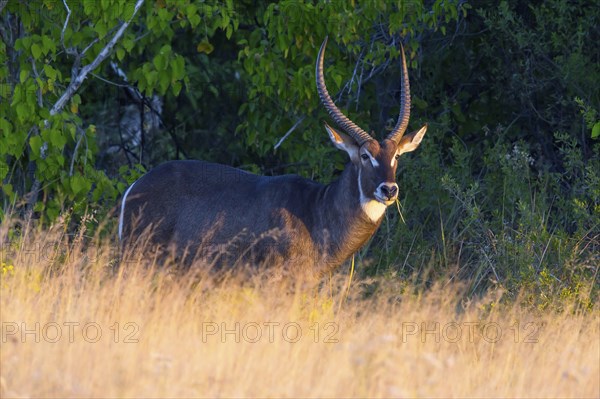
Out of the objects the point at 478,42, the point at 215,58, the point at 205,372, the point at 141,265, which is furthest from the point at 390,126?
the point at 205,372

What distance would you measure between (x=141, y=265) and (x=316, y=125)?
118 inches

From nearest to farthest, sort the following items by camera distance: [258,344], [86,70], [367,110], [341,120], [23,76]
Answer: [258,344] → [341,120] → [23,76] → [86,70] → [367,110]

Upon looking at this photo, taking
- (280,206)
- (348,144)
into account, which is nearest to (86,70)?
(280,206)

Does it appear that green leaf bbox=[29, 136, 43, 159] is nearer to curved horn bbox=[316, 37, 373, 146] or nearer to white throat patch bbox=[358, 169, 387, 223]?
curved horn bbox=[316, 37, 373, 146]

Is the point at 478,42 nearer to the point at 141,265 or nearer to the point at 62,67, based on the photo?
the point at 62,67

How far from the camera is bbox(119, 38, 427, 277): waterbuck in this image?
24.7 feet

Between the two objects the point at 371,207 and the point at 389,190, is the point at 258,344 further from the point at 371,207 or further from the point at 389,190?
the point at 371,207

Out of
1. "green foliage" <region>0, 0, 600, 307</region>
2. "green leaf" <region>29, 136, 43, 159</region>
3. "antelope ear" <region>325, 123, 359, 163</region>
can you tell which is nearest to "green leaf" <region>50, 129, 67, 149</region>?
"green foliage" <region>0, 0, 600, 307</region>

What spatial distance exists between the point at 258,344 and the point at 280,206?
2.15 metres

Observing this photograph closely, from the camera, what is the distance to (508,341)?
21.4 ft

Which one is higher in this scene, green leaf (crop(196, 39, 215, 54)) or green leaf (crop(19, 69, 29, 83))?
green leaf (crop(196, 39, 215, 54))

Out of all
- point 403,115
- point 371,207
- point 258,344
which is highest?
point 403,115

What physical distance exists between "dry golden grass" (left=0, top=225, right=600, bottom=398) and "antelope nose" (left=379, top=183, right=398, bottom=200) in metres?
0.70

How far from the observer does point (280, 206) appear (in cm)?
772
